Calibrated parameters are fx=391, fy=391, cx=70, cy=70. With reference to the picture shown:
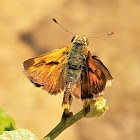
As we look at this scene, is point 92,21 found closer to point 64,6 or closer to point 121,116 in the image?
Answer: point 64,6

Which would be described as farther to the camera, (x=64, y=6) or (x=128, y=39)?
(x=64, y=6)

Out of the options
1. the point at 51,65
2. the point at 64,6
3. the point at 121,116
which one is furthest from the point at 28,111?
the point at 51,65

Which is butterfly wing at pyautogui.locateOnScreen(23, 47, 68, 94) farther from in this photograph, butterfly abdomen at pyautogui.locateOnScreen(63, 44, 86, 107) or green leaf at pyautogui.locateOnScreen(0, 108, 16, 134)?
green leaf at pyautogui.locateOnScreen(0, 108, 16, 134)

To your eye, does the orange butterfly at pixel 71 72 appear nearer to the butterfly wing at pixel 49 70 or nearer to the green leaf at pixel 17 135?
the butterfly wing at pixel 49 70

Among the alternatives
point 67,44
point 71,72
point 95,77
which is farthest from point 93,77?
point 67,44

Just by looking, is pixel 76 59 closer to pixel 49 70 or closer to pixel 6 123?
pixel 49 70

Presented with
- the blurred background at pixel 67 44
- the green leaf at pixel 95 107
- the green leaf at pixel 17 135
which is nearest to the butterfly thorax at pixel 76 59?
the green leaf at pixel 95 107

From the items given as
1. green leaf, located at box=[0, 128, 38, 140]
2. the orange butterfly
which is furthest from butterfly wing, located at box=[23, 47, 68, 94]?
green leaf, located at box=[0, 128, 38, 140]
